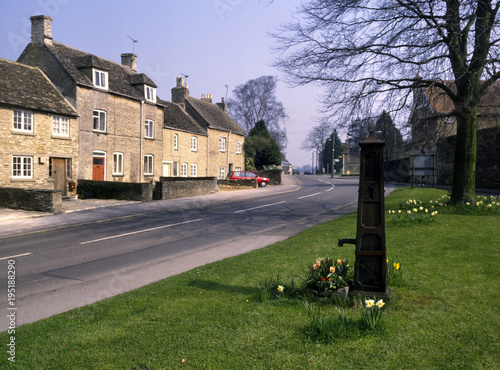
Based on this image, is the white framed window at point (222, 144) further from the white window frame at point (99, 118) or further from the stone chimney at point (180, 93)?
the white window frame at point (99, 118)

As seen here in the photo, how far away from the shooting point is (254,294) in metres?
5.86

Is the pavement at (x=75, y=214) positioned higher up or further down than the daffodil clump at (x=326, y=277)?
further down

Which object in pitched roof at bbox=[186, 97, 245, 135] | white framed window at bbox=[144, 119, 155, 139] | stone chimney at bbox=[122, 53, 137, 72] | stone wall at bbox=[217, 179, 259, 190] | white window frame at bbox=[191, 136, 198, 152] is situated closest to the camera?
white framed window at bbox=[144, 119, 155, 139]

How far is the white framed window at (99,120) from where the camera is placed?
28.7m

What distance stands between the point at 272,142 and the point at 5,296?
2030 inches

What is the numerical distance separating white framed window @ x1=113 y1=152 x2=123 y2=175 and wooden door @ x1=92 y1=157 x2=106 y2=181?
4.65 ft

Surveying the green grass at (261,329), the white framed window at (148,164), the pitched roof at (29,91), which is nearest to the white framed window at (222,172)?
the white framed window at (148,164)

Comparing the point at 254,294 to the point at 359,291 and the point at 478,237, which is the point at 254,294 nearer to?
the point at 359,291

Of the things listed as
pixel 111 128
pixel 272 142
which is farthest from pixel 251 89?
pixel 111 128

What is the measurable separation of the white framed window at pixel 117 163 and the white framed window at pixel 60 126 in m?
5.00

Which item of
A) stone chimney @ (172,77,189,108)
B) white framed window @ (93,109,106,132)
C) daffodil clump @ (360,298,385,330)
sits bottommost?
daffodil clump @ (360,298,385,330)

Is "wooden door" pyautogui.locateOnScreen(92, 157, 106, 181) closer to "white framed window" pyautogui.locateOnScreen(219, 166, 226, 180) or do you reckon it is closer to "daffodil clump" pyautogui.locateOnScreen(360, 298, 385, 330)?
"white framed window" pyautogui.locateOnScreen(219, 166, 226, 180)

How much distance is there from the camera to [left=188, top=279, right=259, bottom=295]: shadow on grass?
6.02 metres

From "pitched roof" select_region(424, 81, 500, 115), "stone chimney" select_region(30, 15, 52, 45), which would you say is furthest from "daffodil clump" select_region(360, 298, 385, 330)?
"stone chimney" select_region(30, 15, 52, 45)
